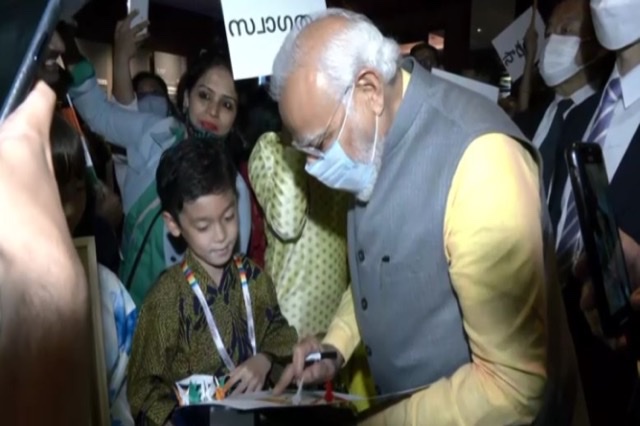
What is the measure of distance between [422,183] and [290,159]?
0.58 metres

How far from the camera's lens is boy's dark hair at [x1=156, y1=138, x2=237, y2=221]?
1.52 metres

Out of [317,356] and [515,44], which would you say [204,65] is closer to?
[317,356]

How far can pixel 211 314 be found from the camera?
146cm

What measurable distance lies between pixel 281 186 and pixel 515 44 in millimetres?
1781

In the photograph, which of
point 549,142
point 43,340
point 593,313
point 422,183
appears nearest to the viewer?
point 43,340

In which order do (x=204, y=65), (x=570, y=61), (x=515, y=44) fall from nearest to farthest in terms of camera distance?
(x=204, y=65), (x=570, y=61), (x=515, y=44)

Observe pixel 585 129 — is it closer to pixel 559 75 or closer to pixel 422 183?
pixel 559 75

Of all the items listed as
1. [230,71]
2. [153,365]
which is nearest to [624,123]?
[230,71]

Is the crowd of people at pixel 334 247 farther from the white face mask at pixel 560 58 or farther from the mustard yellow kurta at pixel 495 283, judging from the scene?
the white face mask at pixel 560 58

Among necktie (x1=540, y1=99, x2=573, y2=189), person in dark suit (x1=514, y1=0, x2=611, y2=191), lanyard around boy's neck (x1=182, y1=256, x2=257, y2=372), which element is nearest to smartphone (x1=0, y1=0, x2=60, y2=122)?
lanyard around boy's neck (x1=182, y1=256, x2=257, y2=372)

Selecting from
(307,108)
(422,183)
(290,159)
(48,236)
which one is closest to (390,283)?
(422,183)

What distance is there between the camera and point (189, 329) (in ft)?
4.73

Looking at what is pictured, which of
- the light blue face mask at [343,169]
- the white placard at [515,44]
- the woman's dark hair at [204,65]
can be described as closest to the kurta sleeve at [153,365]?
the light blue face mask at [343,169]

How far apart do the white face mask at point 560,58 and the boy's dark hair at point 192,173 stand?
3.86 feet
